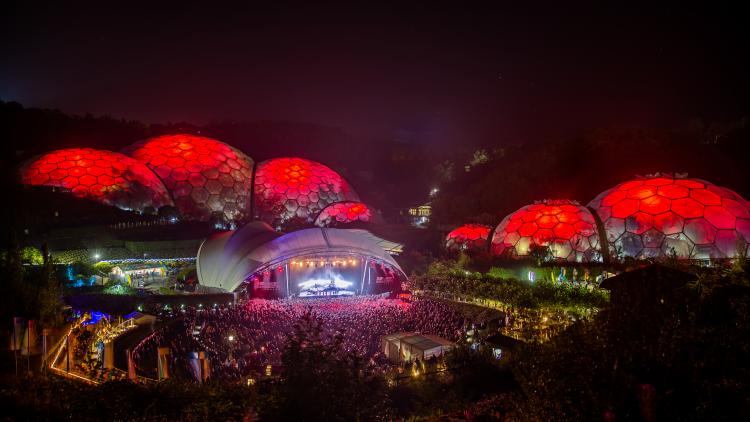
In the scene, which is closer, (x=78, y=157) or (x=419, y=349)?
(x=419, y=349)

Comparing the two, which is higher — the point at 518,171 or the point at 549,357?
the point at 518,171

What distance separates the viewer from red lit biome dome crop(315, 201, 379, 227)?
3014 cm

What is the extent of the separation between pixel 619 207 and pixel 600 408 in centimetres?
1588

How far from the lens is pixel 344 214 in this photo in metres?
30.7

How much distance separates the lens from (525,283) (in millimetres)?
15828

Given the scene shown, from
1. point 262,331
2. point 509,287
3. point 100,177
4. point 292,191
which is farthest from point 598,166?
point 100,177

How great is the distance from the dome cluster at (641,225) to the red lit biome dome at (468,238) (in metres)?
1.87

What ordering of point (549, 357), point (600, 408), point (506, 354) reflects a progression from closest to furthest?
point (600, 408) < point (549, 357) < point (506, 354)

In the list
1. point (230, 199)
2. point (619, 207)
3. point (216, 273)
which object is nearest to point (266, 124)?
point (230, 199)

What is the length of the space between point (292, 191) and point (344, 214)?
13.4 feet

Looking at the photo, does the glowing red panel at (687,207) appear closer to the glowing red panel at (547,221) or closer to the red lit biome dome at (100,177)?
the glowing red panel at (547,221)

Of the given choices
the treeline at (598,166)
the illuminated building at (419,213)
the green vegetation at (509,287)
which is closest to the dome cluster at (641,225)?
the green vegetation at (509,287)

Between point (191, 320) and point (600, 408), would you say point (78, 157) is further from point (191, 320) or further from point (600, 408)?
point (600, 408)

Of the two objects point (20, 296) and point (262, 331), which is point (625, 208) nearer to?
point (262, 331)
